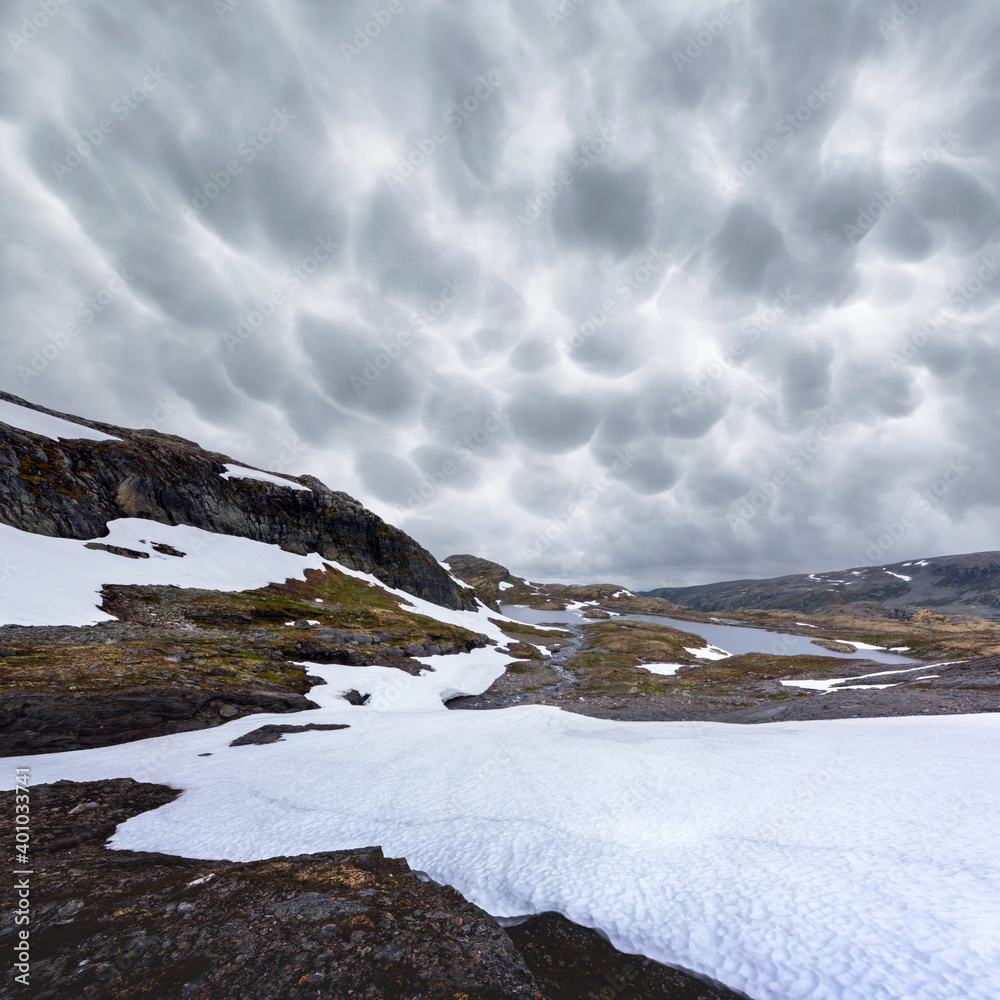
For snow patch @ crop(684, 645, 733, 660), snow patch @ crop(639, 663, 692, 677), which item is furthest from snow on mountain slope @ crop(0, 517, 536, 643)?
snow patch @ crop(684, 645, 733, 660)

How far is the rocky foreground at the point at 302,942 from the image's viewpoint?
5.15 meters

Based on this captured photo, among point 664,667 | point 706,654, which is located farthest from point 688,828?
point 706,654

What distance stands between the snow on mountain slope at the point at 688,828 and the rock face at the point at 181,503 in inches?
1998

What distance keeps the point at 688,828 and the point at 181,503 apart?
290 feet

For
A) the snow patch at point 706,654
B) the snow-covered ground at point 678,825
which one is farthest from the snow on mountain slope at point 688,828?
the snow patch at point 706,654

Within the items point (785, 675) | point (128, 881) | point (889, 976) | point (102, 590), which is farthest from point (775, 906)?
point (785, 675)

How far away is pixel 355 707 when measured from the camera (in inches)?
1129

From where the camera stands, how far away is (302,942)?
5.86 metres

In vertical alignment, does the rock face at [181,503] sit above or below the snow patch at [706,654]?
above

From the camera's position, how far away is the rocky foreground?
515 cm

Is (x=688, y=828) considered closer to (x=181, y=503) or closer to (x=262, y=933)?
(x=262, y=933)

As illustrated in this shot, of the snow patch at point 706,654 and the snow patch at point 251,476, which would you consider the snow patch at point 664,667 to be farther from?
the snow patch at point 251,476

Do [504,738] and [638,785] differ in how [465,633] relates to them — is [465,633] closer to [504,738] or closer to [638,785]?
[504,738]

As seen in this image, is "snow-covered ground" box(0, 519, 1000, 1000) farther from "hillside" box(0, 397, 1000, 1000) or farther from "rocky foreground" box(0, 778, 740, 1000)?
"rocky foreground" box(0, 778, 740, 1000)
